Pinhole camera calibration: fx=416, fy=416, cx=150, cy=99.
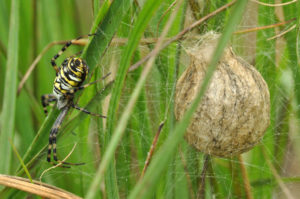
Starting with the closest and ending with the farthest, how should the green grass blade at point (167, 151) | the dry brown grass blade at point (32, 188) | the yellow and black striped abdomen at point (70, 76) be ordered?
the green grass blade at point (167, 151)
the dry brown grass blade at point (32, 188)
the yellow and black striped abdomen at point (70, 76)

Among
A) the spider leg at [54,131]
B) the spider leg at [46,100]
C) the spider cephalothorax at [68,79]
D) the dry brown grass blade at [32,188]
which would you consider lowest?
the dry brown grass blade at [32,188]

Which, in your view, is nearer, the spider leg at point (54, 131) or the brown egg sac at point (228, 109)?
the brown egg sac at point (228, 109)

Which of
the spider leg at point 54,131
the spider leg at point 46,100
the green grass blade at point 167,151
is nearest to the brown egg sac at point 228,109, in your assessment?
the green grass blade at point 167,151

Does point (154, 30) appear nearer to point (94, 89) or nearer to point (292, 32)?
point (94, 89)

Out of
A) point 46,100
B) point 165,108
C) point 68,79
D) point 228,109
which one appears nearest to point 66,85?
point 68,79

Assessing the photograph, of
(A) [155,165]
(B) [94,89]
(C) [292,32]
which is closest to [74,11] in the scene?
(B) [94,89]

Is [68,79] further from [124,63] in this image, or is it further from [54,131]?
[124,63]

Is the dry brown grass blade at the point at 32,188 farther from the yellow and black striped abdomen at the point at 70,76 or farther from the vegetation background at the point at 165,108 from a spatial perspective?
the yellow and black striped abdomen at the point at 70,76

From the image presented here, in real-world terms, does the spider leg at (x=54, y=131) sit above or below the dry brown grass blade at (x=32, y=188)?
above
